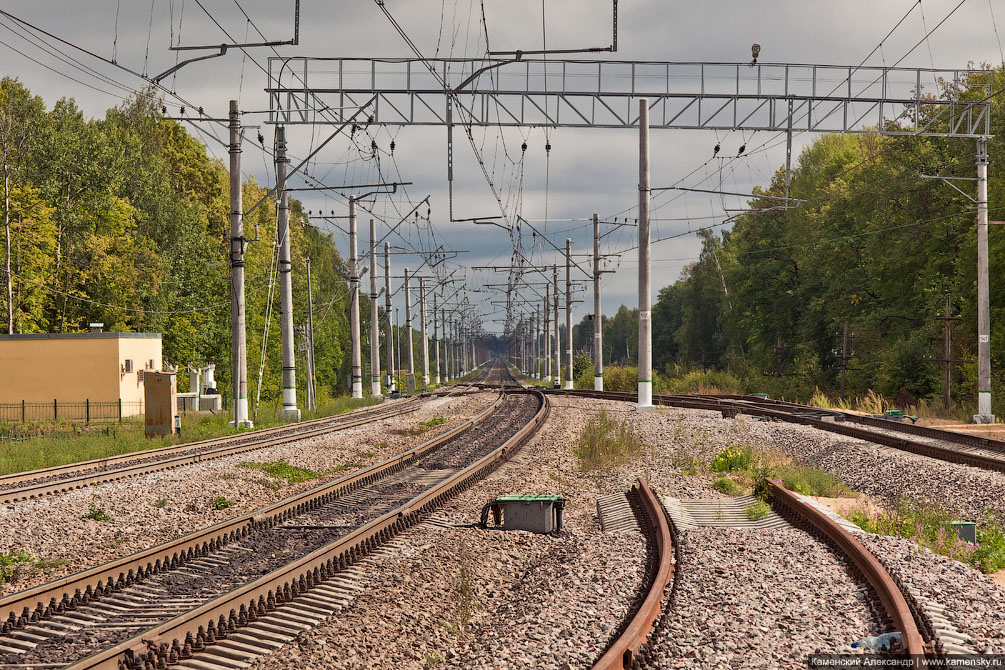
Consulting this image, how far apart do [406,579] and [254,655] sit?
2.36 metres

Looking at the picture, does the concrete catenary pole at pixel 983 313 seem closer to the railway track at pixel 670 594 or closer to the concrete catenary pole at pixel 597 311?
the railway track at pixel 670 594

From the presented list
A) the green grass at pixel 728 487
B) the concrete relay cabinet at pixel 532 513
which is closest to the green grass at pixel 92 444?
the concrete relay cabinet at pixel 532 513

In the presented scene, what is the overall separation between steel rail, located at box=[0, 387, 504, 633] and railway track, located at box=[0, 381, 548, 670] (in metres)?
0.01

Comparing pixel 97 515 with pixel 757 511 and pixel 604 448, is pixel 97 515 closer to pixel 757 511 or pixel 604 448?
pixel 757 511

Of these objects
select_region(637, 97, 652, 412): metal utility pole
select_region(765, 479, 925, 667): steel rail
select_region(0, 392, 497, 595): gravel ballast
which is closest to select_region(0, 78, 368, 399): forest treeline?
select_region(637, 97, 652, 412): metal utility pole

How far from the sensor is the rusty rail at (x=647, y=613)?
5.90m

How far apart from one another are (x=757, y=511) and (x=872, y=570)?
421 centimetres

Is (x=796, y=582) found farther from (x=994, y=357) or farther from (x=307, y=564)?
(x=994, y=357)

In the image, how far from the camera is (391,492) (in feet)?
49.5

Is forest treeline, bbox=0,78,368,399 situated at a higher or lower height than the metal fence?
higher

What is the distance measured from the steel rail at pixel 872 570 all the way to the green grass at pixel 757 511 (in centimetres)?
26

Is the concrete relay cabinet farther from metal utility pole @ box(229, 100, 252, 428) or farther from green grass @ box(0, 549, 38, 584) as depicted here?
metal utility pole @ box(229, 100, 252, 428)

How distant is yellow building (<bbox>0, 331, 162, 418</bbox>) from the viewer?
39.0 m

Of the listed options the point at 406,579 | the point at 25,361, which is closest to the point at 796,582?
the point at 406,579
